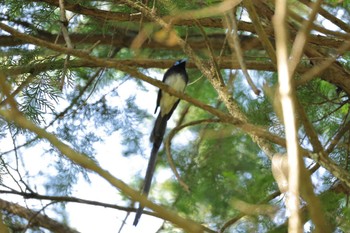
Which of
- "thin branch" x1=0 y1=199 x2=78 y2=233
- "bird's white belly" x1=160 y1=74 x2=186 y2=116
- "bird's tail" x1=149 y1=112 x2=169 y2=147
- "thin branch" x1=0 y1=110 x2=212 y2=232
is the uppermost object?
"bird's white belly" x1=160 y1=74 x2=186 y2=116

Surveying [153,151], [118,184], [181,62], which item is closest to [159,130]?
[153,151]

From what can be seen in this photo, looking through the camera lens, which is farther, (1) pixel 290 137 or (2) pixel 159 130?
(2) pixel 159 130

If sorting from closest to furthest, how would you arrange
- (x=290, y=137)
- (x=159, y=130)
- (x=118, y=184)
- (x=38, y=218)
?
(x=290, y=137) → (x=118, y=184) → (x=159, y=130) → (x=38, y=218)

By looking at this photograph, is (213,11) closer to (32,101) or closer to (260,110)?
(32,101)

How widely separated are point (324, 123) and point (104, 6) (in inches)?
53.4

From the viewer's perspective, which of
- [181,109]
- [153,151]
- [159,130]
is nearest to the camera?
[153,151]

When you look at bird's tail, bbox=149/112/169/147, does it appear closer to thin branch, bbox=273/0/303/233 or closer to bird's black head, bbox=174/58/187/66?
bird's black head, bbox=174/58/187/66

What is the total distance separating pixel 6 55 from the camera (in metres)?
3.04

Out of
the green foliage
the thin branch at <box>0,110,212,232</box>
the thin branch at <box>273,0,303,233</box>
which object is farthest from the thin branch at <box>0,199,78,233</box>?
the thin branch at <box>273,0,303,233</box>

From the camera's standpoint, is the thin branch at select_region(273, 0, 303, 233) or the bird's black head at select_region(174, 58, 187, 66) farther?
the bird's black head at select_region(174, 58, 187, 66)

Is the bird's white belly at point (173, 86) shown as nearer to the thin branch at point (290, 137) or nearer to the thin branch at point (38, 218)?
the thin branch at point (38, 218)

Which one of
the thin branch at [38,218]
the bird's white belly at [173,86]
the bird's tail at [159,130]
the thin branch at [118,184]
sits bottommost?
the thin branch at [118,184]

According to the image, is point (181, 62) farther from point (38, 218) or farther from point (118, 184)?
point (118, 184)

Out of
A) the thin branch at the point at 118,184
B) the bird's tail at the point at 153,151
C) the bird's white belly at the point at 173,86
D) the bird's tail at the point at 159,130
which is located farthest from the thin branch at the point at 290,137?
the bird's white belly at the point at 173,86
